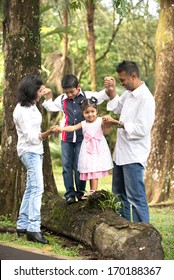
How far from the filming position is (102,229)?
25.1ft

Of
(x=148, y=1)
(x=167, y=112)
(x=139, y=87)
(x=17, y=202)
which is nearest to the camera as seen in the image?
(x=139, y=87)

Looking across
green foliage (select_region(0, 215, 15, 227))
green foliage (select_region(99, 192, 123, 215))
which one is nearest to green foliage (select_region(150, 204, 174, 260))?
green foliage (select_region(99, 192, 123, 215))

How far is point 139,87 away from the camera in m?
8.18

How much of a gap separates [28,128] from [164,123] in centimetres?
587

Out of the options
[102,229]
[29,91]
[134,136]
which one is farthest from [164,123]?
[102,229]

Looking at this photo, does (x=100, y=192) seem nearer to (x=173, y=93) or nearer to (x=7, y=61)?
(x=7, y=61)

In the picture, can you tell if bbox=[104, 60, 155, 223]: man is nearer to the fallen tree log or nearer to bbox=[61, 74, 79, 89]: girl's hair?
the fallen tree log

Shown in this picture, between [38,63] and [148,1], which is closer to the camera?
[38,63]

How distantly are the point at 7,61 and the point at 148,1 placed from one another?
22981 millimetres

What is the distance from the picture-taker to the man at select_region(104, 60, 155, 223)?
8.01m

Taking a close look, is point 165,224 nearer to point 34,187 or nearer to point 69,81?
point 34,187

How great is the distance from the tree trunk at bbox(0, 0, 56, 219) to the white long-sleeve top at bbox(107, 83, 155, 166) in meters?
2.43
